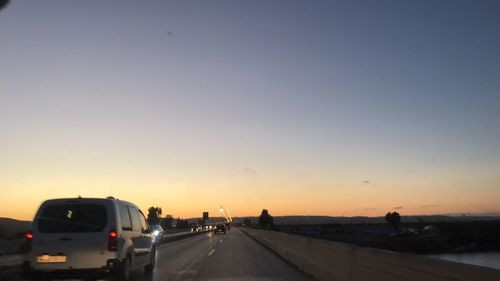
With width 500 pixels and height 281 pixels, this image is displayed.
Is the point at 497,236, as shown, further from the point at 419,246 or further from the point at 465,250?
the point at 419,246

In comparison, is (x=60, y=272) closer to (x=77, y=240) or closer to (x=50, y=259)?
(x=50, y=259)

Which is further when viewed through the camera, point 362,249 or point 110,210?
point 110,210

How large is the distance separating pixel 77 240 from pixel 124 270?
1351mm

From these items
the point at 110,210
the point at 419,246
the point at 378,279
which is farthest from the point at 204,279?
the point at 419,246

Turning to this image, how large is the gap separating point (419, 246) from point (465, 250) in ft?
51.0

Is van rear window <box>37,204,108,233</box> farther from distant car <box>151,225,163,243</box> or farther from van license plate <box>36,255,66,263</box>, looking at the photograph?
distant car <box>151,225,163,243</box>

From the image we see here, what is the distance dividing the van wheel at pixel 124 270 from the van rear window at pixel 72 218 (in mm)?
1005

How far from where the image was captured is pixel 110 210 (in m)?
12.5

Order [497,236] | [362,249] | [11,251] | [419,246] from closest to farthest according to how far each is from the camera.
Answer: [362,249] → [11,251] → [419,246] → [497,236]

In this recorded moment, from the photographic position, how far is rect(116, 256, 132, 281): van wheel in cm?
1236

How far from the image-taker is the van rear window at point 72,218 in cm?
1224

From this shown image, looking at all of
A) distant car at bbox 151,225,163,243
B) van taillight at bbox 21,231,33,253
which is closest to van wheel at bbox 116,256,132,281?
van taillight at bbox 21,231,33,253

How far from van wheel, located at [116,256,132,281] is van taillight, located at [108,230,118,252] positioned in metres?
0.46

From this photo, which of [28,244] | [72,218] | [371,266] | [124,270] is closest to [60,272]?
[28,244]
